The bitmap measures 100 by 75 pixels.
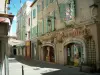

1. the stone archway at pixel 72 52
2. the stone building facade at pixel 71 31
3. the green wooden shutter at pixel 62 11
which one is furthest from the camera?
the green wooden shutter at pixel 62 11

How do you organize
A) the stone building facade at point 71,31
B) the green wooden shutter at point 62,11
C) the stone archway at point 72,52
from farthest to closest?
the green wooden shutter at point 62,11, the stone archway at point 72,52, the stone building facade at point 71,31

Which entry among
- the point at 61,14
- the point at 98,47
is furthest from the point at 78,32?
the point at 61,14

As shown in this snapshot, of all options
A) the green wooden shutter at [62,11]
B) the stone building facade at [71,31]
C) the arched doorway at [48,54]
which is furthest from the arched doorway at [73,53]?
the arched doorway at [48,54]

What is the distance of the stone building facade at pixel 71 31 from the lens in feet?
48.1

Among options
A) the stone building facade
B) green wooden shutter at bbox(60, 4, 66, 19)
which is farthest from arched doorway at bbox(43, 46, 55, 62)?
green wooden shutter at bbox(60, 4, 66, 19)

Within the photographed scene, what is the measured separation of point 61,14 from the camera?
2028cm

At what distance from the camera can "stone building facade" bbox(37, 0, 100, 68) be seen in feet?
Answer: 48.1

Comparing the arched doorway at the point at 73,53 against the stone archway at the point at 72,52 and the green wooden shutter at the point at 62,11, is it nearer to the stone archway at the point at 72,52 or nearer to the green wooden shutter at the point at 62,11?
the stone archway at the point at 72,52

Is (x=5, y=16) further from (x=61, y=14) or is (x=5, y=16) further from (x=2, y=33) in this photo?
(x=61, y=14)

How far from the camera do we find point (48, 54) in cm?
2625

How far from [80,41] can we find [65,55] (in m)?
3.67

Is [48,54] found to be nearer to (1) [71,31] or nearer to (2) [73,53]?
(2) [73,53]

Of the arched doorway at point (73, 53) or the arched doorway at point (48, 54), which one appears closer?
the arched doorway at point (73, 53)

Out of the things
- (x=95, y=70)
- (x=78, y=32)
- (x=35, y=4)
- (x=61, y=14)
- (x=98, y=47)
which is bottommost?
(x=95, y=70)
